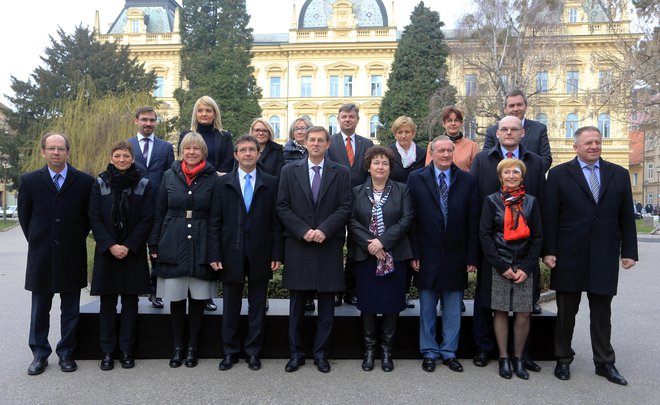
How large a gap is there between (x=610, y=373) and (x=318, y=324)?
288 cm

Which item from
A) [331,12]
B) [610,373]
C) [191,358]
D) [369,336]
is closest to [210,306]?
[191,358]

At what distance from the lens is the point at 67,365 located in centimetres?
499

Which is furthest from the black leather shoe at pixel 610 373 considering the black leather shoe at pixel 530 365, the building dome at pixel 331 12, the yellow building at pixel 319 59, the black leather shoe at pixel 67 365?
the building dome at pixel 331 12

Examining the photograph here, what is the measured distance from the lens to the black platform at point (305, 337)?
537 cm

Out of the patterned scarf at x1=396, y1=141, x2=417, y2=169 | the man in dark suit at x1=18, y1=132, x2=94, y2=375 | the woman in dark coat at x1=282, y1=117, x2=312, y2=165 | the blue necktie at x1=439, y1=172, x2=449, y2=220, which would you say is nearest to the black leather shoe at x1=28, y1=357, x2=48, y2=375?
the man in dark suit at x1=18, y1=132, x2=94, y2=375

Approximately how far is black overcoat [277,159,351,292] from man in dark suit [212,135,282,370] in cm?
17

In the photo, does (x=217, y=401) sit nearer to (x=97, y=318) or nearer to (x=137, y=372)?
(x=137, y=372)

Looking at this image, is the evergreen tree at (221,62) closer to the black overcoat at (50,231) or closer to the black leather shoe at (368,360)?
the black overcoat at (50,231)

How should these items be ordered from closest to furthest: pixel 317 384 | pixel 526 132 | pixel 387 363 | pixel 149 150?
1. pixel 317 384
2. pixel 387 363
3. pixel 526 132
4. pixel 149 150

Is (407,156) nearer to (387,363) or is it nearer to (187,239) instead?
(387,363)

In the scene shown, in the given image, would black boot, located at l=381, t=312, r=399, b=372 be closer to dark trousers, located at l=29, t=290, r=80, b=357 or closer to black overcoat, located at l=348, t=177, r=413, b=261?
black overcoat, located at l=348, t=177, r=413, b=261

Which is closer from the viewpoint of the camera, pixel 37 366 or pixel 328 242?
pixel 37 366

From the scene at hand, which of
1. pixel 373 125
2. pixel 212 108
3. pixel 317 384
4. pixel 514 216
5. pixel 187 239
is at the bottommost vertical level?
pixel 317 384

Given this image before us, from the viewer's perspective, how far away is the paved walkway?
4.34 meters
